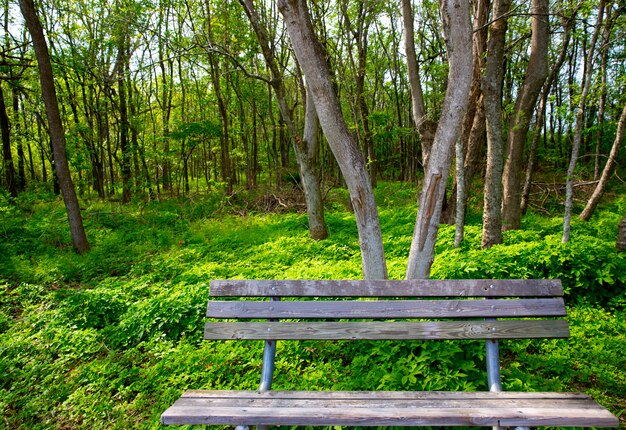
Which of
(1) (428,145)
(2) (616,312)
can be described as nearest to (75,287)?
(1) (428,145)

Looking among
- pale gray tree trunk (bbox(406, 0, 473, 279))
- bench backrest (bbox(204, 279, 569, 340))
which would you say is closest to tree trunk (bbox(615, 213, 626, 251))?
bench backrest (bbox(204, 279, 569, 340))

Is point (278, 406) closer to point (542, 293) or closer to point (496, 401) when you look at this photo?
point (496, 401)

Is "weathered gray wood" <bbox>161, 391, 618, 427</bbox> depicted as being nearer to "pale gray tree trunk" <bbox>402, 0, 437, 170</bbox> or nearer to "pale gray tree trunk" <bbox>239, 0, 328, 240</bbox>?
"pale gray tree trunk" <bbox>402, 0, 437, 170</bbox>

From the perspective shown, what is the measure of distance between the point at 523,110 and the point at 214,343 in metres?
7.28

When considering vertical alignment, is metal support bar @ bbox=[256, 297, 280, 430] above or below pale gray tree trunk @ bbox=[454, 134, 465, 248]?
below

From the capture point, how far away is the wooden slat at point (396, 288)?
8.36 ft

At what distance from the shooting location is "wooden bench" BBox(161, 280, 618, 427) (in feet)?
6.89

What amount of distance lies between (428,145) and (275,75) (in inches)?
149

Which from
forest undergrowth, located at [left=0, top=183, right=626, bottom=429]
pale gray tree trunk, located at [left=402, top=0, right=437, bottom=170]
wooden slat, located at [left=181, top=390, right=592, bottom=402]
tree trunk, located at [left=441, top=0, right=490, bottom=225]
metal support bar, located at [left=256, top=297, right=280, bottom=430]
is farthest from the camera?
A: tree trunk, located at [left=441, top=0, right=490, bottom=225]

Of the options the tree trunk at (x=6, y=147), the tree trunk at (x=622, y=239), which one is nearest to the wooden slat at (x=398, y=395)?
the tree trunk at (x=622, y=239)

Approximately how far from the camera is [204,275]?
6109 millimetres

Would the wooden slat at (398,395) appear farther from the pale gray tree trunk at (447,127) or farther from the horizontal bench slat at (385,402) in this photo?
the pale gray tree trunk at (447,127)

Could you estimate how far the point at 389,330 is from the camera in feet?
8.47

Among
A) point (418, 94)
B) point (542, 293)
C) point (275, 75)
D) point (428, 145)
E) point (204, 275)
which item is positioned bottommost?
point (204, 275)
